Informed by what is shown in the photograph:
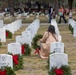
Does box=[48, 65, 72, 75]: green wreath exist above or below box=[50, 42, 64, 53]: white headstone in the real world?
below

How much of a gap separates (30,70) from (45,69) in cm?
48

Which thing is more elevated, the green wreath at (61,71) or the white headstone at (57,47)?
the white headstone at (57,47)

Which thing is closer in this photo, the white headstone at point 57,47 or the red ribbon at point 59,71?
the red ribbon at point 59,71

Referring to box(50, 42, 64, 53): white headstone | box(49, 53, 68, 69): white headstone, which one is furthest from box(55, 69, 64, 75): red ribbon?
box(50, 42, 64, 53): white headstone

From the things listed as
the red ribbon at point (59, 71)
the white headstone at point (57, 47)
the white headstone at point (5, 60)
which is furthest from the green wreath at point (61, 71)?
the white headstone at point (57, 47)

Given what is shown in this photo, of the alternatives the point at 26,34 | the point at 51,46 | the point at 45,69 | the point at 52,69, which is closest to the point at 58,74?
the point at 52,69

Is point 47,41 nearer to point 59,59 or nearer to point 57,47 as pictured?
point 57,47

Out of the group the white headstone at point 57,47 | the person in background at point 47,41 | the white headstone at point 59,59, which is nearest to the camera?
the white headstone at point 59,59

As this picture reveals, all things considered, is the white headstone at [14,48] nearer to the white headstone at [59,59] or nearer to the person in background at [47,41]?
the person in background at [47,41]

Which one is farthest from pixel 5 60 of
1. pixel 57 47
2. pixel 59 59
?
pixel 57 47

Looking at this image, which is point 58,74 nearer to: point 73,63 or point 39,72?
point 39,72

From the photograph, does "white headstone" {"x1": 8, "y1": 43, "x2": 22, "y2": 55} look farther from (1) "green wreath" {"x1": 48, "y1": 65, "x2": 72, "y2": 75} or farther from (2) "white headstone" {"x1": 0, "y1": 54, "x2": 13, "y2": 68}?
(1) "green wreath" {"x1": 48, "y1": 65, "x2": 72, "y2": 75}

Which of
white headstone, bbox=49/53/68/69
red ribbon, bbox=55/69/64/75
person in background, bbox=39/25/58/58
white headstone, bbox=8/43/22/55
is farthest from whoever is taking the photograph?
person in background, bbox=39/25/58/58

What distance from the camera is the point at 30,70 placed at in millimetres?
11656
